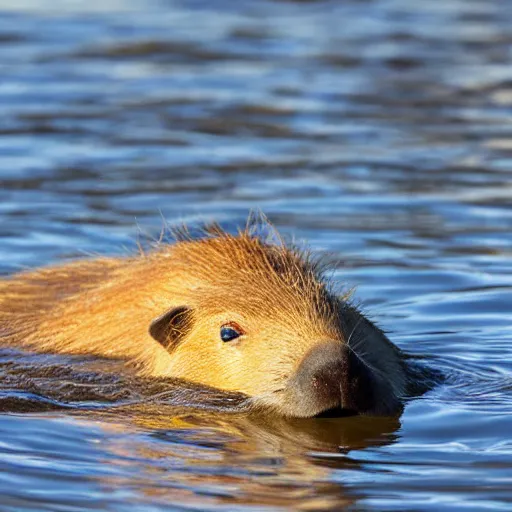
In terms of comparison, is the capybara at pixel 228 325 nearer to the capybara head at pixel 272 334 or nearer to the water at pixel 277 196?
the capybara head at pixel 272 334

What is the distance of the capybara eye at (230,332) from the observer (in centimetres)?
924

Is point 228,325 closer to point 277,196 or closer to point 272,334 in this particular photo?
point 272,334

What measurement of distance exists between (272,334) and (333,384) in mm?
691

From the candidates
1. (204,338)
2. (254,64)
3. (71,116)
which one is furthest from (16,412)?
(254,64)

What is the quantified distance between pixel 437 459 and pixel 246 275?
5.61 feet

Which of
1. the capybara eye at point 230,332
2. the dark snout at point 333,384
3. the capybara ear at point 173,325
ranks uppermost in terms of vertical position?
the capybara ear at point 173,325

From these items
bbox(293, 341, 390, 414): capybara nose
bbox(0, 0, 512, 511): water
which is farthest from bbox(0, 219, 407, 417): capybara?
bbox(0, 0, 512, 511): water

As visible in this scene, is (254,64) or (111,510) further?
(254,64)

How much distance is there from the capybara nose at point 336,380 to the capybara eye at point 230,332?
2.12ft

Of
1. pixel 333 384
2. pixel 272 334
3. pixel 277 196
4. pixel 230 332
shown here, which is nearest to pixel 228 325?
pixel 230 332

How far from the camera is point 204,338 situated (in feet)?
30.8

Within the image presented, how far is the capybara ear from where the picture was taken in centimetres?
934

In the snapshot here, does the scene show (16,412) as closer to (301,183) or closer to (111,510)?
(111,510)

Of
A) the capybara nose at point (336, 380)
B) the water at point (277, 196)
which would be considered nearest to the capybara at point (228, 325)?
the capybara nose at point (336, 380)
